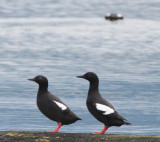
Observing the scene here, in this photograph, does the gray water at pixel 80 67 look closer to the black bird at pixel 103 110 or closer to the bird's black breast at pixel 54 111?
the bird's black breast at pixel 54 111

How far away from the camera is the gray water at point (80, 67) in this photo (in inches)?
832

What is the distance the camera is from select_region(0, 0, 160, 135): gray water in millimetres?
21125

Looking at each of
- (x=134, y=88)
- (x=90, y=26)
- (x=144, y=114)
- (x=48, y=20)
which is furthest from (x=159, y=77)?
(x=48, y=20)

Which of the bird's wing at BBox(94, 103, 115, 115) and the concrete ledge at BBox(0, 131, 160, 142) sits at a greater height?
the bird's wing at BBox(94, 103, 115, 115)

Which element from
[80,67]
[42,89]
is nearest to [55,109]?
[42,89]

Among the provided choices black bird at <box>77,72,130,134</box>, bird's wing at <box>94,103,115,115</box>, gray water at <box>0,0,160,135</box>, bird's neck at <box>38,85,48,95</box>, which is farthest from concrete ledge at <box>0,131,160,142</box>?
gray water at <box>0,0,160,135</box>

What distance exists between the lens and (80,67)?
31656 mm

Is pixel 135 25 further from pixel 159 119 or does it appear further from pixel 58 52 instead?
pixel 159 119

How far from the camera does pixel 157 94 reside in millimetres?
25141

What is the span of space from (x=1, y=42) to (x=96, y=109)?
31.0m

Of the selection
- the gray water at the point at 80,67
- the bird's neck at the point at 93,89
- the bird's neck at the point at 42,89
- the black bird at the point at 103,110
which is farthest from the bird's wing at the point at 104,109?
the gray water at the point at 80,67

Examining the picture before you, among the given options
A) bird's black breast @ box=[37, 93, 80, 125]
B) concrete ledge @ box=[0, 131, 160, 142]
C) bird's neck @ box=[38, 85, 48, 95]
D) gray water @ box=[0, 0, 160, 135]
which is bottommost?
gray water @ box=[0, 0, 160, 135]

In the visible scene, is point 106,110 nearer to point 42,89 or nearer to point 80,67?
point 42,89

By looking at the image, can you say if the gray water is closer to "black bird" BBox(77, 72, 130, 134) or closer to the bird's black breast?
the bird's black breast
